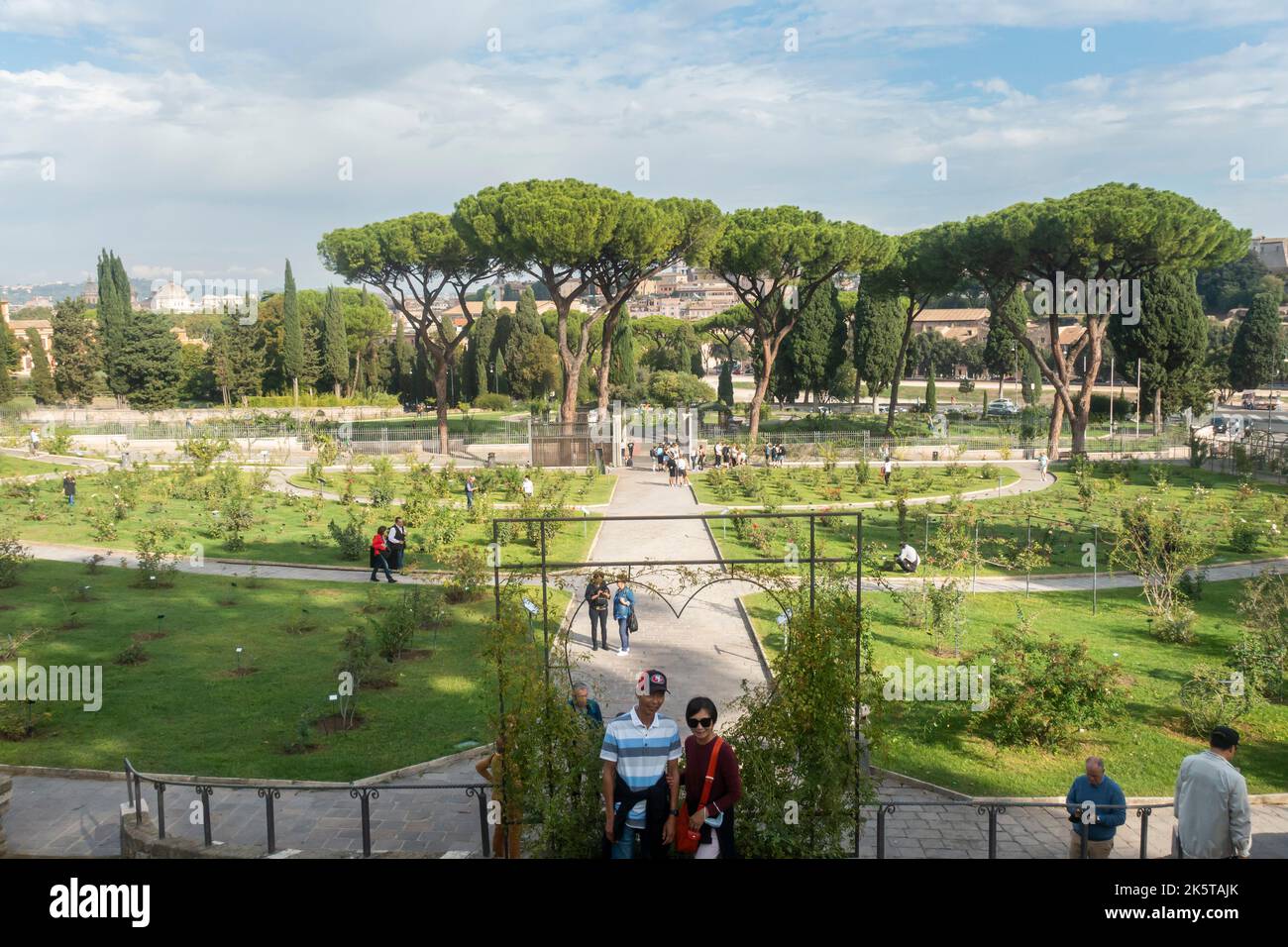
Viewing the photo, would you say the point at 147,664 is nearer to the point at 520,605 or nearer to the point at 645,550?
the point at 520,605

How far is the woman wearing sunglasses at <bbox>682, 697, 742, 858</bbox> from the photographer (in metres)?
5.34

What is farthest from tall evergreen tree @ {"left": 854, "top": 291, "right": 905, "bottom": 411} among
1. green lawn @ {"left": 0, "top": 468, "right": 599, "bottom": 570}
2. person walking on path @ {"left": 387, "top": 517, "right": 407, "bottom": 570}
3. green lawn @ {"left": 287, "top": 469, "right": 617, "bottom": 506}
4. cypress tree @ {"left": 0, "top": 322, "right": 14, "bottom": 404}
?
cypress tree @ {"left": 0, "top": 322, "right": 14, "bottom": 404}

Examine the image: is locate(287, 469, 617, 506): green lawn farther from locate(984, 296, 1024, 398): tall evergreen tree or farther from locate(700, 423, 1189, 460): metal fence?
locate(984, 296, 1024, 398): tall evergreen tree

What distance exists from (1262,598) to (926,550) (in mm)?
5094

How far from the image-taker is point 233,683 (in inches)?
447

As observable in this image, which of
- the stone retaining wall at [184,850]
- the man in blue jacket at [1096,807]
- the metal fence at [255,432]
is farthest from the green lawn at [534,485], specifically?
the man in blue jacket at [1096,807]

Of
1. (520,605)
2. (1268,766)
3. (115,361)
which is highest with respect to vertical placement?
(115,361)

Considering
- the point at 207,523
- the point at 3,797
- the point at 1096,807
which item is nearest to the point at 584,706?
the point at 1096,807

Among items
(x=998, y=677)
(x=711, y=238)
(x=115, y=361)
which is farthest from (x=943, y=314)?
(x=998, y=677)

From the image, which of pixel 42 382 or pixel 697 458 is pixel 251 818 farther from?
pixel 42 382

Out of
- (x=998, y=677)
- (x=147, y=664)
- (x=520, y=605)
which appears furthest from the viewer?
(x=147, y=664)

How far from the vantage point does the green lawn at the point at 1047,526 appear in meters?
18.3

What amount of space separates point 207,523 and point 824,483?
55.3 feet
